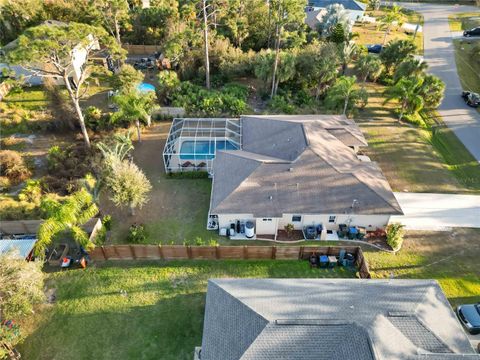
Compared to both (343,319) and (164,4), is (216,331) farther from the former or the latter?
(164,4)

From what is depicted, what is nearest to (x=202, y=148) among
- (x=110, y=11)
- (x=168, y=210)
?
(x=168, y=210)

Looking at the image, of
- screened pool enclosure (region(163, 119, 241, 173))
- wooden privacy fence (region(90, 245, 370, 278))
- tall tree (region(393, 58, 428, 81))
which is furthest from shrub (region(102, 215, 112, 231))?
tall tree (region(393, 58, 428, 81))

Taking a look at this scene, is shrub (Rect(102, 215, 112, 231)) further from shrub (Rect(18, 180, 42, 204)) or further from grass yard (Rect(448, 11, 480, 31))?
grass yard (Rect(448, 11, 480, 31))

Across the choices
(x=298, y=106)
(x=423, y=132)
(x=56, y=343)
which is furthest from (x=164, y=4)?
(x=56, y=343)

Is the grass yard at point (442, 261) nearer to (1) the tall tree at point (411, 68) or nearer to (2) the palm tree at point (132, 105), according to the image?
(1) the tall tree at point (411, 68)

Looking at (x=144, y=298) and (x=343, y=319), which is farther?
(x=144, y=298)

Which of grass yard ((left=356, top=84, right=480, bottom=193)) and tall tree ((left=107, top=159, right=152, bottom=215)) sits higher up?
tall tree ((left=107, top=159, right=152, bottom=215))
